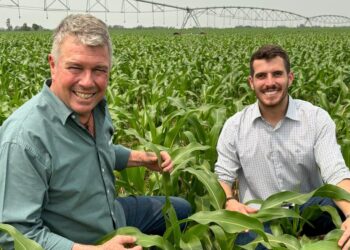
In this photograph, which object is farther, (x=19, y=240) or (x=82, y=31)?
(x=82, y=31)

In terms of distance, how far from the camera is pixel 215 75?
7840mm

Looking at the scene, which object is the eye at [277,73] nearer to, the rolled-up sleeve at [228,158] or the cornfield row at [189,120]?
the rolled-up sleeve at [228,158]

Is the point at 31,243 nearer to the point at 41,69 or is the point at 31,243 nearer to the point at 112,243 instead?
the point at 112,243

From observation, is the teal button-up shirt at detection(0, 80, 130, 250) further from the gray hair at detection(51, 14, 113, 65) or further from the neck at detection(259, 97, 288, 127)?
the neck at detection(259, 97, 288, 127)

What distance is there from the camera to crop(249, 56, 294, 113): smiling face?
2930mm

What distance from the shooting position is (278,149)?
2.95m

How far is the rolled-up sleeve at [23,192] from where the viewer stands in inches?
72.4

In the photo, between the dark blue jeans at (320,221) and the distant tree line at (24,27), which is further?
the distant tree line at (24,27)

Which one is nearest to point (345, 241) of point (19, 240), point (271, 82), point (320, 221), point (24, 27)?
point (320, 221)

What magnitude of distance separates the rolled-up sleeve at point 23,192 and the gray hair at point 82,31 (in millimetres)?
457

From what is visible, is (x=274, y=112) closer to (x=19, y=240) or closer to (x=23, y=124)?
(x=23, y=124)

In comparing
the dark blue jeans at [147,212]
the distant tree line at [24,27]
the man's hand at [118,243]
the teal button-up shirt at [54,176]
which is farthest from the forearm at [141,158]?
the distant tree line at [24,27]

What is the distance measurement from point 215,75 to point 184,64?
2144mm

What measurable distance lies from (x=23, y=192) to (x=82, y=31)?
0.69 meters
